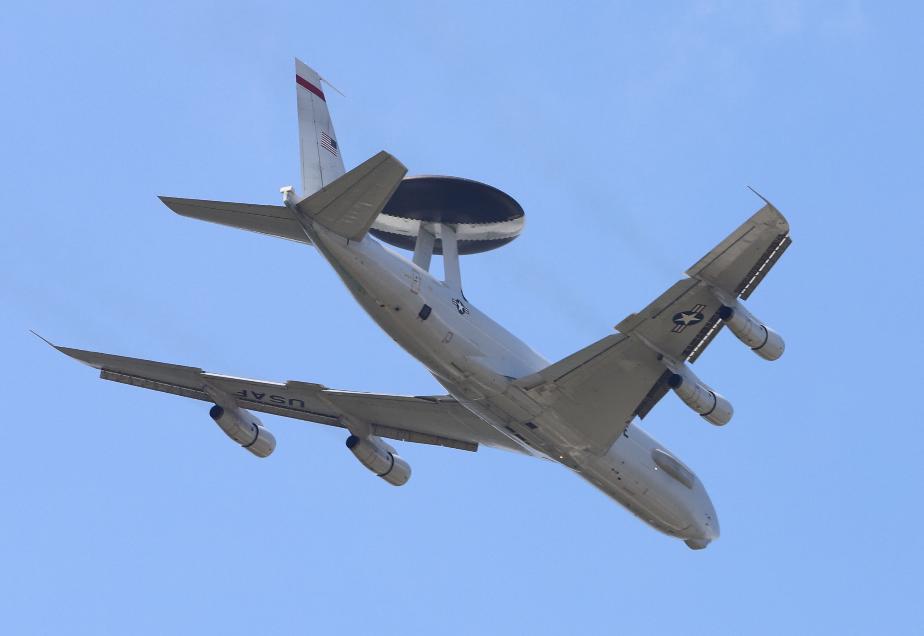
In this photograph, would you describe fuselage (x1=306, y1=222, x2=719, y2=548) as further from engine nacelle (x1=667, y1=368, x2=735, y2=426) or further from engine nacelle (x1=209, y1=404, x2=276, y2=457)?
engine nacelle (x1=209, y1=404, x2=276, y2=457)

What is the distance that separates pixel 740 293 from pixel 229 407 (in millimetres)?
12891

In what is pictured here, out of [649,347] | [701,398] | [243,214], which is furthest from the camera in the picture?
[701,398]

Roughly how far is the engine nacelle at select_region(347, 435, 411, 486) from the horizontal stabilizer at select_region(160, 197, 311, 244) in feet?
27.0

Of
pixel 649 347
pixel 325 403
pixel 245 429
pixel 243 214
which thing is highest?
pixel 649 347

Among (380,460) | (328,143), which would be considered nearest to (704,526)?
(380,460)

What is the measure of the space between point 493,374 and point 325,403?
6.79m

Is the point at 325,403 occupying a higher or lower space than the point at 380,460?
higher

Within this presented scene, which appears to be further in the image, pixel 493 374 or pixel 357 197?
pixel 493 374

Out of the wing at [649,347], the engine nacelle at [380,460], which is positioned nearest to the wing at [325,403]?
the engine nacelle at [380,460]

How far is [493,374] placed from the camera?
1148 inches

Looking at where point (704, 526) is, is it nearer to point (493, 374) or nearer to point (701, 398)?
point (701, 398)

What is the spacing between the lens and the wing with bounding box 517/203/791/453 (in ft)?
88.4

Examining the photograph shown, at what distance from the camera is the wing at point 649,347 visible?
26953mm

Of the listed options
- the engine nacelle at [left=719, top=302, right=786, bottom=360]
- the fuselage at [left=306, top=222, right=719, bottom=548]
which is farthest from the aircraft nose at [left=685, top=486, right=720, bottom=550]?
the engine nacelle at [left=719, top=302, right=786, bottom=360]
